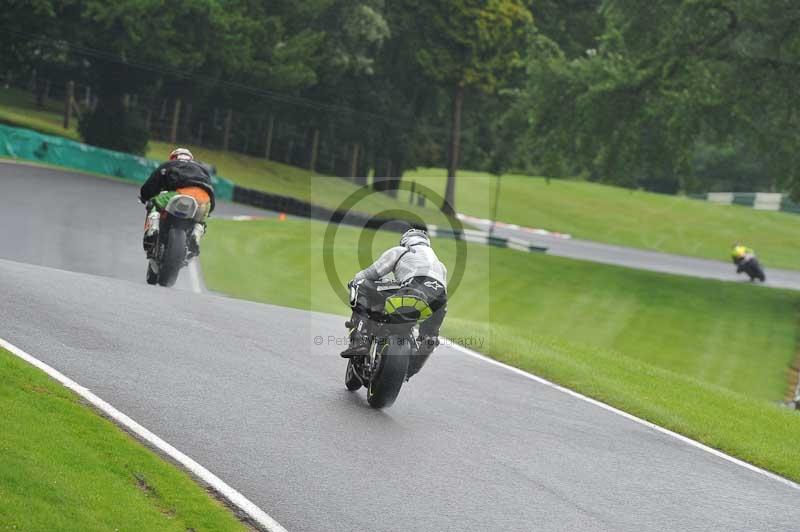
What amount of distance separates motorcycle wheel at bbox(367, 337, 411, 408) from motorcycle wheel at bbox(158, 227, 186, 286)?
602 cm

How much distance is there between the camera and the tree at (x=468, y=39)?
58500mm

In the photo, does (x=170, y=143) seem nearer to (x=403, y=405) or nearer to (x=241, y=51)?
(x=241, y=51)

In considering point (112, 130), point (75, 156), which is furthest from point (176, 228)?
point (112, 130)

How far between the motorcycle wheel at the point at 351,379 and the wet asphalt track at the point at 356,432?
0.10 m

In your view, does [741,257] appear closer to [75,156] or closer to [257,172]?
[75,156]

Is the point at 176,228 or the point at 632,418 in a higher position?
the point at 176,228

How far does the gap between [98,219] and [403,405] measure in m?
19.3

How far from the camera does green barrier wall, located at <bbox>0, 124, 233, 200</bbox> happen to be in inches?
1630

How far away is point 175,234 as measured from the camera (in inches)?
629

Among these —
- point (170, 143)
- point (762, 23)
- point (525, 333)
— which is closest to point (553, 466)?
point (525, 333)

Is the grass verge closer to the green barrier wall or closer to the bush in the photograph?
the bush

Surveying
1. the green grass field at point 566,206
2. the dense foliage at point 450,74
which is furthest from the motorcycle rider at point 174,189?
the green grass field at point 566,206

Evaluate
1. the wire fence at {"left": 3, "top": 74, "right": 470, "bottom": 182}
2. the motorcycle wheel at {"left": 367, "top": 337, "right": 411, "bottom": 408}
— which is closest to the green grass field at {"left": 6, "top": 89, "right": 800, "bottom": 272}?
the wire fence at {"left": 3, "top": 74, "right": 470, "bottom": 182}

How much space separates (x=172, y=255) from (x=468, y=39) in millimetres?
44635
